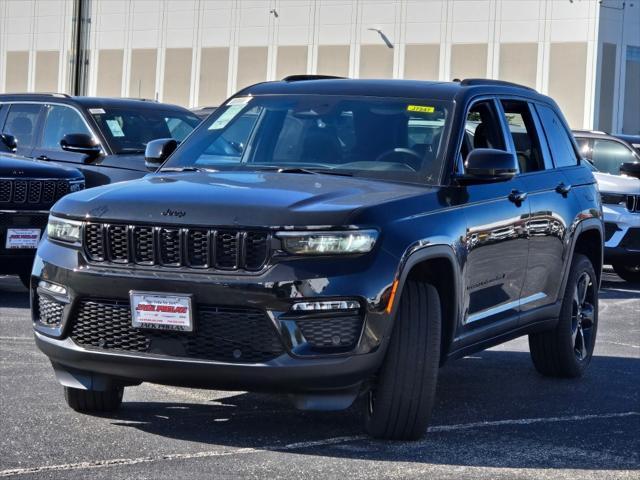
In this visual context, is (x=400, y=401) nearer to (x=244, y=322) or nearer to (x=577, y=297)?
(x=244, y=322)

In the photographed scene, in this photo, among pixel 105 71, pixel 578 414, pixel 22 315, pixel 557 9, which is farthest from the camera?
pixel 105 71

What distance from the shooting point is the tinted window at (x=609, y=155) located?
16.7 meters

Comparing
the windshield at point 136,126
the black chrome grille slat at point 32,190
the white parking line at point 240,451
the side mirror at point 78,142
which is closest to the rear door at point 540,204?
the white parking line at point 240,451

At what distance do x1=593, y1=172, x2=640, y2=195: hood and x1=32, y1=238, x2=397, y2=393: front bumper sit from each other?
411 inches

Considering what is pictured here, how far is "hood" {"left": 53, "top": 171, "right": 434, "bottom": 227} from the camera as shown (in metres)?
5.93

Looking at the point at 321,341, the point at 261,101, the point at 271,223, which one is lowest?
the point at 321,341

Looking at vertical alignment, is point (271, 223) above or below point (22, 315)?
above

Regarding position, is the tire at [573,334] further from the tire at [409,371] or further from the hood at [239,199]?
the tire at [409,371]

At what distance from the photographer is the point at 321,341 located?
19.3 ft

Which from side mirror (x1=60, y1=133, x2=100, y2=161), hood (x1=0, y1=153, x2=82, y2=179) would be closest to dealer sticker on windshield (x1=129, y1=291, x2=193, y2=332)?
hood (x1=0, y1=153, x2=82, y2=179)

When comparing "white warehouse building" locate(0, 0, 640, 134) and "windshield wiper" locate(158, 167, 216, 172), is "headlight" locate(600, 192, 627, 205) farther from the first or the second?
"white warehouse building" locate(0, 0, 640, 134)

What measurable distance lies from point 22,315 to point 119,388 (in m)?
4.40

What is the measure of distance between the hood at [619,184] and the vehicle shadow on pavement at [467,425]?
7.59 m

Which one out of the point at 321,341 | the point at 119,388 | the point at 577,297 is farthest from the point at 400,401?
the point at 577,297
